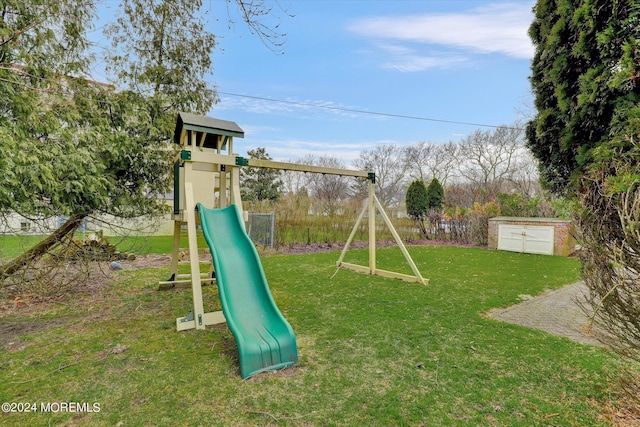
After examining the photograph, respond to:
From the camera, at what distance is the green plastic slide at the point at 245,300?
8.22ft

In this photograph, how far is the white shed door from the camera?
892 centimetres

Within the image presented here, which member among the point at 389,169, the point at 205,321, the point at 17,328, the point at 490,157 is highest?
the point at 490,157

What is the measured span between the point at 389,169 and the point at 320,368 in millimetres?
24682

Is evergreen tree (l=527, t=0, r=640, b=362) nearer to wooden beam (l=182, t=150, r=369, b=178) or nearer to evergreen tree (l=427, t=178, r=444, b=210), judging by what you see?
wooden beam (l=182, t=150, r=369, b=178)

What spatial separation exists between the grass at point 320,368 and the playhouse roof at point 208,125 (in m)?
2.37

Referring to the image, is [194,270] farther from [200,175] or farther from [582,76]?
[582,76]

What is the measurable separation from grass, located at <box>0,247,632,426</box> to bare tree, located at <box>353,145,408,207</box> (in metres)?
21.7

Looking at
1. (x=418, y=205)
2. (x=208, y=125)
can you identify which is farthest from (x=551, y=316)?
(x=418, y=205)

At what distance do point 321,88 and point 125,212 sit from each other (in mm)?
9324

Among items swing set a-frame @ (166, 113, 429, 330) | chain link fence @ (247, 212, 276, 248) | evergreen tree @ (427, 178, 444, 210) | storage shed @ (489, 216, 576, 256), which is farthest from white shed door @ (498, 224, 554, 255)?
chain link fence @ (247, 212, 276, 248)

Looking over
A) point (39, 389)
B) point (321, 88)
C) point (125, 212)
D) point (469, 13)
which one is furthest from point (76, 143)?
point (321, 88)

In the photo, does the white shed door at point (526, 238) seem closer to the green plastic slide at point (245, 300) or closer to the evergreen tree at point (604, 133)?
the evergreen tree at point (604, 133)

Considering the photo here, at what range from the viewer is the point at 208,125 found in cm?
436

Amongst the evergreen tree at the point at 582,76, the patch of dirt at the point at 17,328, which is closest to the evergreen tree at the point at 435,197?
the evergreen tree at the point at 582,76
